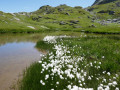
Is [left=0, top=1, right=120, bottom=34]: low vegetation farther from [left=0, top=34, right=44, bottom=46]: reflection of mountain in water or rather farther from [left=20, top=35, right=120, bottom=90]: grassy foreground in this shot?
[left=20, top=35, right=120, bottom=90]: grassy foreground

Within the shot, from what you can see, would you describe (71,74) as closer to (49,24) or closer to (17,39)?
(17,39)

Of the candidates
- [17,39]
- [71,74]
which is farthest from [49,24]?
[71,74]

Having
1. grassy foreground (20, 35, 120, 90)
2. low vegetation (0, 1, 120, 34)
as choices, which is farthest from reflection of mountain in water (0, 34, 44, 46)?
grassy foreground (20, 35, 120, 90)

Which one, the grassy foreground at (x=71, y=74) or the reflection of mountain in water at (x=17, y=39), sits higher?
the grassy foreground at (x=71, y=74)

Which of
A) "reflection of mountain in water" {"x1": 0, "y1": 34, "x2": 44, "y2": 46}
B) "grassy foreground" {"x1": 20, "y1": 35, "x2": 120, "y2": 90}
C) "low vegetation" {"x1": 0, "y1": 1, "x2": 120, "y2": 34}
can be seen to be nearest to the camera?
"grassy foreground" {"x1": 20, "y1": 35, "x2": 120, "y2": 90}

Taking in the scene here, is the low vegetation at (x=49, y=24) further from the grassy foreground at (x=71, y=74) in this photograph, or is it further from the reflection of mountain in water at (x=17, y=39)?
the grassy foreground at (x=71, y=74)

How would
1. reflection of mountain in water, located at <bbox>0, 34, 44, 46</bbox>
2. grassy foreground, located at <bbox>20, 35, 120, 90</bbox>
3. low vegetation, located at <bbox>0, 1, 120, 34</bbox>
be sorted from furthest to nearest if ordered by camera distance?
1. low vegetation, located at <bbox>0, 1, 120, 34</bbox>
2. reflection of mountain in water, located at <bbox>0, 34, 44, 46</bbox>
3. grassy foreground, located at <bbox>20, 35, 120, 90</bbox>

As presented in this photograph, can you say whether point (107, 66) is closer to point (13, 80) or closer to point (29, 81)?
point (29, 81)

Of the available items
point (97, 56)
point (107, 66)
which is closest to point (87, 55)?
point (97, 56)

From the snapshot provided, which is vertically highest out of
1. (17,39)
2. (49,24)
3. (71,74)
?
(71,74)

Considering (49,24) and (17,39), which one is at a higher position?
(49,24)

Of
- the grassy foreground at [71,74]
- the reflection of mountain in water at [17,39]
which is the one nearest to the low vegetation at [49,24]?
the reflection of mountain in water at [17,39]

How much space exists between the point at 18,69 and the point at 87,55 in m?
6.02

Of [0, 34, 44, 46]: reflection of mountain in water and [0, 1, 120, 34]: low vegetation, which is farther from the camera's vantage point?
[0, 1, 120, 34]: low vegetation
